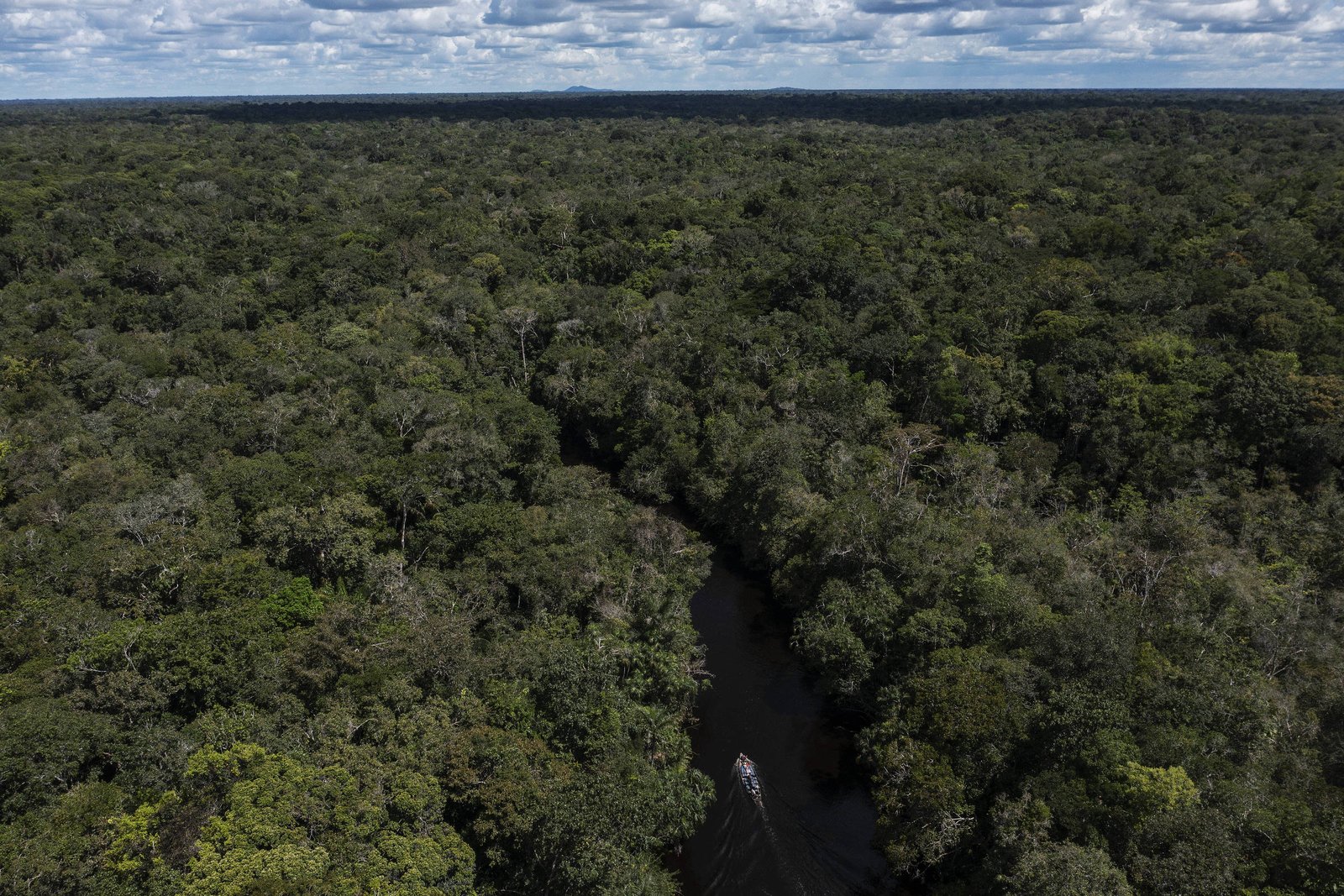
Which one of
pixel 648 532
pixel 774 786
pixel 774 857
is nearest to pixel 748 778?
pixel 774 786

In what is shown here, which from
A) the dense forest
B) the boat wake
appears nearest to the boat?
the boat wake

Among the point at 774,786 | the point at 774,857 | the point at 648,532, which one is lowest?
the point at 774,857

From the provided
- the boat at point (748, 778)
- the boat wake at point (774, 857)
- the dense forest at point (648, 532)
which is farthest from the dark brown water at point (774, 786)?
the dense forest at point (648, 532)

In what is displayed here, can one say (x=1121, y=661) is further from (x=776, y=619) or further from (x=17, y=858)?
(x=17, y=858)

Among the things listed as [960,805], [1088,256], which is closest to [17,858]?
[960,805]

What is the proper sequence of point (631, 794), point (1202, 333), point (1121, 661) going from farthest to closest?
point (1202, 333) < point (1121, 661) < point (631, 794)

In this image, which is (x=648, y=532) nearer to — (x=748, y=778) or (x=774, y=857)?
(x=748, y=778)

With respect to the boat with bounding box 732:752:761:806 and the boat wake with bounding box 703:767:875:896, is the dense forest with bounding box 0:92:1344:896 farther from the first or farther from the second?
the boat with bounding box 732:752:761:806
